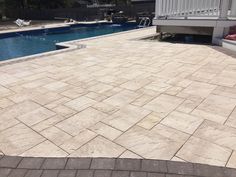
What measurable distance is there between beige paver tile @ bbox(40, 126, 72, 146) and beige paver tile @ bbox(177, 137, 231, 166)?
4.73ft

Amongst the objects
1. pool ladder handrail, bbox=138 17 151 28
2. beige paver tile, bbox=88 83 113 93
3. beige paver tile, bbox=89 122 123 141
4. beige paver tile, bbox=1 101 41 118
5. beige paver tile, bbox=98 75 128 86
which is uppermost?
pool ladder handrail, bbox=138 17 151 28

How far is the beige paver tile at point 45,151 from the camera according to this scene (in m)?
2.55

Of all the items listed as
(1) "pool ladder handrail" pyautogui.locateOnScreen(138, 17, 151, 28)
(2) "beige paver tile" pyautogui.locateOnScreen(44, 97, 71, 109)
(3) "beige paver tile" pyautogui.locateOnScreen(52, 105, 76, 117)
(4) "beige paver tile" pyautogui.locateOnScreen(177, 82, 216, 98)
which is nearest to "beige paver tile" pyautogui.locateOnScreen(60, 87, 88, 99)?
(2) "beige paver tile" pyautogui.locateOnScreen(44, 97, 71, 109)

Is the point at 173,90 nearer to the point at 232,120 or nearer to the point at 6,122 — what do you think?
the point at 232,120

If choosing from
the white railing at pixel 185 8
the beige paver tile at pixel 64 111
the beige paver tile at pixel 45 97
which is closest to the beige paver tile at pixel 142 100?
the beige paver tile at pixel 64 111

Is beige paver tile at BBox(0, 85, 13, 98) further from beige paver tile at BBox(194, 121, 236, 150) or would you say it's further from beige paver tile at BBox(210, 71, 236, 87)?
beige paver tile at BBox(210, 71, 236, 87)

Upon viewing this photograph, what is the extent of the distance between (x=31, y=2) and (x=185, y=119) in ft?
100

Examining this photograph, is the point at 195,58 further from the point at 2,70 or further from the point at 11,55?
the point at 11,55

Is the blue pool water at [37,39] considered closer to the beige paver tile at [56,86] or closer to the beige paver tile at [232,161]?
the beige paver tile at [56,86]

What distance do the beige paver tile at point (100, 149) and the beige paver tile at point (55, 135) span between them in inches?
12.7

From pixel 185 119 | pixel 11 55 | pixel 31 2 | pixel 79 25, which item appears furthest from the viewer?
pixel 31 2

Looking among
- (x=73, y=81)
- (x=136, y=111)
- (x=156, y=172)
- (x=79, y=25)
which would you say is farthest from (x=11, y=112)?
(x=79, y=25)

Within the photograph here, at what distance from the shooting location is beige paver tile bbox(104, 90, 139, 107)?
3815mm

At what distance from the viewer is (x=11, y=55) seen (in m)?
10.1
